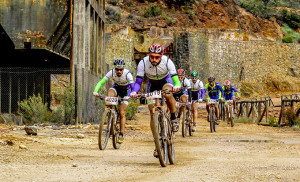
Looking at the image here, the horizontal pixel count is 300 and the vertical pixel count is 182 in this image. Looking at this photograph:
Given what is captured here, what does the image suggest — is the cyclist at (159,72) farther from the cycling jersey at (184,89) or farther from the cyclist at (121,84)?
the cycling jersey at (184,89)

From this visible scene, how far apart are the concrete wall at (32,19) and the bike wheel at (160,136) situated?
46.7ft

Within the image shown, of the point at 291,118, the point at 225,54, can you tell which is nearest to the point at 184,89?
the point at 291,118

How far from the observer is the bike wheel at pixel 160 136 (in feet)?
26.0

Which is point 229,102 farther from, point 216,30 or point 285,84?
point 216,30

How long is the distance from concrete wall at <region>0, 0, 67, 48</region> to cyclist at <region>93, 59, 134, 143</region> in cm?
1073

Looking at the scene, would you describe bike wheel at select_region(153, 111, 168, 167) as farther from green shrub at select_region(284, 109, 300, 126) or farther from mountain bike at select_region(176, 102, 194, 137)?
green shrub at select_region(284, 109, 300, 126)

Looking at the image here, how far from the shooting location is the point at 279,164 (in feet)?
26.9

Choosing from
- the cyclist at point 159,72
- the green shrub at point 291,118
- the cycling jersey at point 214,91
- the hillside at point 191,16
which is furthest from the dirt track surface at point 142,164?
the hillside at point 191,16

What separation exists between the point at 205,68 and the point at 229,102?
30.1 meters

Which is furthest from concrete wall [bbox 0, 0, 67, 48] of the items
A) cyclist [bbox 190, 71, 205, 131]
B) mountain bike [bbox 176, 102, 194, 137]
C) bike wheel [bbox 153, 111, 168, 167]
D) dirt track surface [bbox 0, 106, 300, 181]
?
bike wheel [bbox 153, 111, 168, 167]

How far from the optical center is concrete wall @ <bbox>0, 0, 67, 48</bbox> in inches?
848

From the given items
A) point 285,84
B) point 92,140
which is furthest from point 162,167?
point 285,84

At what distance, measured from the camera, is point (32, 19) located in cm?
2166

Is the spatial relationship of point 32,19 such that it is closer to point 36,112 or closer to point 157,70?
point 36,112
